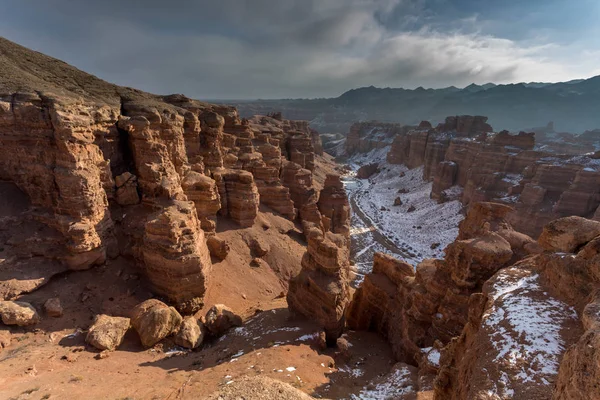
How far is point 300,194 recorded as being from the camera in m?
33.7

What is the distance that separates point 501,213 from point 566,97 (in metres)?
202

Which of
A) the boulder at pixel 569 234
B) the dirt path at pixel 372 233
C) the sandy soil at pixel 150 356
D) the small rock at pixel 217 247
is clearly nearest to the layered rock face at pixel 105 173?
the sandy soil at pixel 150 356

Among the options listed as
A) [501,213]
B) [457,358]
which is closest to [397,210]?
[501,213]

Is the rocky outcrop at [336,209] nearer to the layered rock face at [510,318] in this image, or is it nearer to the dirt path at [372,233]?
the dirt path at [372,233]

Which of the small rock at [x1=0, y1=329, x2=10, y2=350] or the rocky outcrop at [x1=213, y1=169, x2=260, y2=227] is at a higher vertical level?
the rocky outcrop at [x1=213, y1=169, x2=260, y2=227]

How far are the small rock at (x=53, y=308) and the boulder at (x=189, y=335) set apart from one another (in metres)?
5.59

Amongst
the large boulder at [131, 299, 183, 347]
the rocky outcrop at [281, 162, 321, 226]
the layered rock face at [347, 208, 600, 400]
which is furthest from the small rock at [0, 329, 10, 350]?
the rocky outcrop at [281, 162, 321, 226]

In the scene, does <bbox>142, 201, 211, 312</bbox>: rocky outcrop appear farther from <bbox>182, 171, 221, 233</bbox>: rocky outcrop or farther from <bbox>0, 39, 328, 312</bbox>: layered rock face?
<bbox>182, 171, 221, 233</bbox>: rocky outcrop

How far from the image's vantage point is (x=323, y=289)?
1484cm

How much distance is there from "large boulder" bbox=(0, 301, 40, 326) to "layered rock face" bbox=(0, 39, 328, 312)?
8.36 feet

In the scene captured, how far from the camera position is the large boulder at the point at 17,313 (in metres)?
12.3

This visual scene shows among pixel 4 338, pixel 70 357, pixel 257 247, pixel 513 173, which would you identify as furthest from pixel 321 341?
pixel 513 173

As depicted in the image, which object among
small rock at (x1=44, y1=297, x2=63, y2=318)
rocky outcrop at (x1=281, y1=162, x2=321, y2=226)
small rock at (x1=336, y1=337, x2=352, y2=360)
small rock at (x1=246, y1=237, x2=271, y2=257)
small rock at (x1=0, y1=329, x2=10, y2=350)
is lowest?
small rock at (x1=336, y1=337, x2=352, y2=360)

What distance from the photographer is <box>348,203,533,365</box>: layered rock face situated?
1161 cm
